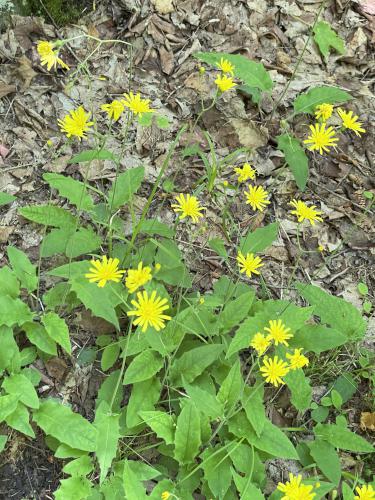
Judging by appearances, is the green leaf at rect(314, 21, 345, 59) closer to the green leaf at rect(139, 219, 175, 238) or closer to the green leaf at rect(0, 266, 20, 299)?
the green leaf at rect(139, 219, 175, 238)

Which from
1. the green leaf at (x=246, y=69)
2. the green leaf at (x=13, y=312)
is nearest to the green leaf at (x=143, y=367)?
the green leaf at (x=13, y=312)

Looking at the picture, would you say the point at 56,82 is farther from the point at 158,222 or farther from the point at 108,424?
the point at 108,424

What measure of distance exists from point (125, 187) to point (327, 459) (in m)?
1.63

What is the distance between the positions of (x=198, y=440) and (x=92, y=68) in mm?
2274

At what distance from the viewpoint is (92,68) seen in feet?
11.0

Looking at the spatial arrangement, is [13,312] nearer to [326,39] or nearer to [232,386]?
[232,386]

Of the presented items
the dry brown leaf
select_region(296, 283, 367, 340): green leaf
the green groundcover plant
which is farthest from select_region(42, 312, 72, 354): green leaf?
the dry brown leaf

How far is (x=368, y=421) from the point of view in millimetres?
2693

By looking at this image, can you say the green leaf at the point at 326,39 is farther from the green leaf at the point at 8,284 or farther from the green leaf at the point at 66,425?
the green leaf at the point at 66,425

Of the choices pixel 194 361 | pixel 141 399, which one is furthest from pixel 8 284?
pixel 194 361

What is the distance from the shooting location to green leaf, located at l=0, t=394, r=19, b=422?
2.22 metres

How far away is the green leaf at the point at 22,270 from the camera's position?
8.45ft

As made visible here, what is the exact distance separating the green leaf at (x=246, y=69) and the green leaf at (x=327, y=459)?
6.51ft

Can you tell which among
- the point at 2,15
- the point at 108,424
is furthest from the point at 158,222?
the point at 2,15
